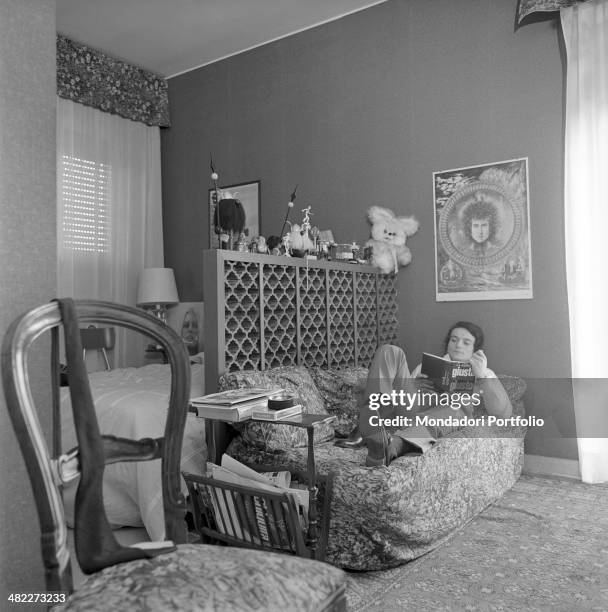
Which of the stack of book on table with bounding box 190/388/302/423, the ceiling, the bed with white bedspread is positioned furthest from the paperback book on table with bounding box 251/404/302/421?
the ceiling

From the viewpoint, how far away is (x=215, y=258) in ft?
9.21

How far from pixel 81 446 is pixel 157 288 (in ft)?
13.5

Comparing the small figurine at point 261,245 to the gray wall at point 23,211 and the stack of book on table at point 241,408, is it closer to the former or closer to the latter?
the stack of book on table at point 241,408

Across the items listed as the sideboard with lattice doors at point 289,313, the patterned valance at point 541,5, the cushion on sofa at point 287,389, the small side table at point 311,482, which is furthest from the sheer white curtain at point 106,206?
the patterned valance at point 541,5

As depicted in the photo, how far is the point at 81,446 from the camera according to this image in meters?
1.21

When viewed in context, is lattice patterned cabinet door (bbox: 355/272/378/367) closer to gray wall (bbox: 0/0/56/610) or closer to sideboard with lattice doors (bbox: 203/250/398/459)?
sideboard with lattice doors (bbox: 203/250/398/459)

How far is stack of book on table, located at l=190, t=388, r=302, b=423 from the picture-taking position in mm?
2287

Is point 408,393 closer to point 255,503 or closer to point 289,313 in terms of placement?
point 289,313

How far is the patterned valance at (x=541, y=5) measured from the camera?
360 centimetres

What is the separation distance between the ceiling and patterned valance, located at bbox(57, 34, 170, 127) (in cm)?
10

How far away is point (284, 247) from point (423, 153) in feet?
5.04

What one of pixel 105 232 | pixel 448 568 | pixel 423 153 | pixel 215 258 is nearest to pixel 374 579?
pixel 448 568

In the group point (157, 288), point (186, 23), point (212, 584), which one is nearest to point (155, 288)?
point (157, 288)

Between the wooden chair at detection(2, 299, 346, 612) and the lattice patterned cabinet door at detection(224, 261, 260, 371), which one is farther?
the lattice patterned cabinet door at detection(224, 261, 260, 371)
